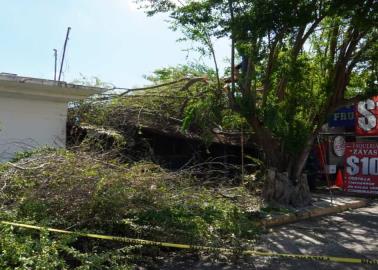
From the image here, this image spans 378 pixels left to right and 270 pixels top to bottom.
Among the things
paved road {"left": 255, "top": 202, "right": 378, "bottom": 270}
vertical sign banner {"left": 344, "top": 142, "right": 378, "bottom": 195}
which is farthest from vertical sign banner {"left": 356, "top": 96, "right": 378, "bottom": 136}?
paved road {"left": 255, "top": 202, "right": 378, "bottom": 270}

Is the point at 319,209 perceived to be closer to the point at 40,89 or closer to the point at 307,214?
the point at 307,214

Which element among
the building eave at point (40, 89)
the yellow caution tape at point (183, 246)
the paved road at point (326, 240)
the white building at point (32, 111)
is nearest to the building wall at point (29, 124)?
the white building at point (32, 111)

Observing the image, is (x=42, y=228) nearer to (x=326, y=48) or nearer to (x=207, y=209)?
(x=207, y=209)

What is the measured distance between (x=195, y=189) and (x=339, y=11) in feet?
14.7

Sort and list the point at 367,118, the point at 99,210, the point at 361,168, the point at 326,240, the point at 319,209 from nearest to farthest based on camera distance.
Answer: the point at 99,210, the point at 326,240, the point at 319,209, the point at 361,168, the point at 367,118

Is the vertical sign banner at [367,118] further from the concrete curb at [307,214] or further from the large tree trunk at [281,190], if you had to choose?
the large tree trunk at [281,190]

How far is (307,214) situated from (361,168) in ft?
15.6

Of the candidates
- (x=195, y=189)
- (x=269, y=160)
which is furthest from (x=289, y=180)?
(x=195, y=189)

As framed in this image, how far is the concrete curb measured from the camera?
35.8 feet

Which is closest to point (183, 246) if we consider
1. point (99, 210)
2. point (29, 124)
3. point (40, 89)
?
point (99, 210)

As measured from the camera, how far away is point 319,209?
41.5ft

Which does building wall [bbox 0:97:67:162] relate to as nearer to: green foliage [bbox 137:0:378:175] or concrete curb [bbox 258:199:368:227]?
Result: green foliage [bbox 137:0:378:175]

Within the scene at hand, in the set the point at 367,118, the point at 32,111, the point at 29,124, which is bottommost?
the point at 29,124

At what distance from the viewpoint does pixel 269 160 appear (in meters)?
13.1
